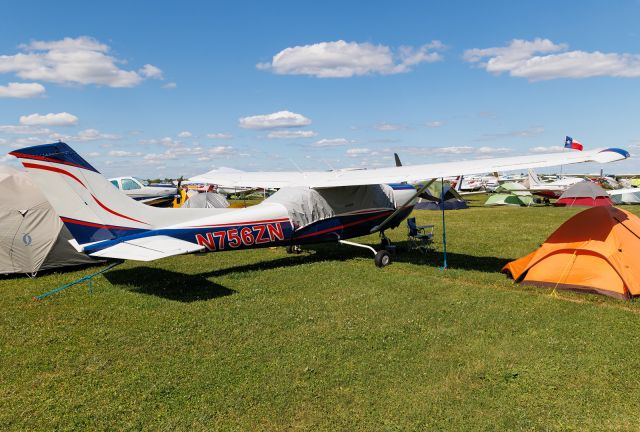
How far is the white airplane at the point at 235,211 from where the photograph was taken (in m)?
8.32

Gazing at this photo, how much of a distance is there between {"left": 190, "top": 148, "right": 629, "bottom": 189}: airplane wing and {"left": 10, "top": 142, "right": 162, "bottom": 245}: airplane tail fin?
4.73m

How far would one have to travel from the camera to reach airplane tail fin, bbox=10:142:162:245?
27.1 feet

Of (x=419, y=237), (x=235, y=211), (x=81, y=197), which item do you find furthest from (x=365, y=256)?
(x=81, y=197)

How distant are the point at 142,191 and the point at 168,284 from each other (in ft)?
68.1

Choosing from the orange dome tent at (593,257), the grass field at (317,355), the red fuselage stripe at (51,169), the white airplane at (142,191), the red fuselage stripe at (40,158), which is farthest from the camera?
the white airplane at (142,191)

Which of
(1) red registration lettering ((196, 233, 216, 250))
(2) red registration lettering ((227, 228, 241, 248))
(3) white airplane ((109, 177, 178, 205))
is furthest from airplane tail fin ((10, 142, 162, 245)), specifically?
(3) white airplane ((109, 177, 178, 205))

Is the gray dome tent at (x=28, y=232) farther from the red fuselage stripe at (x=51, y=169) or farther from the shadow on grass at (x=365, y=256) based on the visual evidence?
the shadow on grass at (x=365, y=256)

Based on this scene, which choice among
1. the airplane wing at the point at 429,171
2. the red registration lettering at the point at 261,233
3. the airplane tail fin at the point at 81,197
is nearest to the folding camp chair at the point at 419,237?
the airplane wing at the point at 429,171

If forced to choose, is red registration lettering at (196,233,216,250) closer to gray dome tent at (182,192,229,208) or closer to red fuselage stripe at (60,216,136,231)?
red fuselage stripe at (60,216,136,231)

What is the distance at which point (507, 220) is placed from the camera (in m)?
22.3

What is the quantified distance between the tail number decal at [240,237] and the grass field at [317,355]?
897 mm

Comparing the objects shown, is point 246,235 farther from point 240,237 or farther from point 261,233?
point 261,233

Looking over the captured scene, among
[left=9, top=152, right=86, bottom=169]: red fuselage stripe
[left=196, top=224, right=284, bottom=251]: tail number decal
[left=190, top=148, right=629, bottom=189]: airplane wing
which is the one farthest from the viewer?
[left=196, top=224, right=284, bottom=251]: tail number decal

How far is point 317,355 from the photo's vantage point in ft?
19.5
